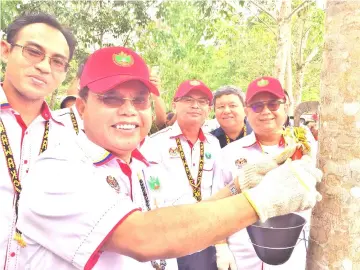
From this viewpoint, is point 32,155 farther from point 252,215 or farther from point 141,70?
point 252,215

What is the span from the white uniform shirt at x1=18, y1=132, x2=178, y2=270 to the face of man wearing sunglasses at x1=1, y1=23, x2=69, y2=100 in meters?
1.31

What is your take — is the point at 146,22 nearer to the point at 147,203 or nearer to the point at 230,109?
the point at 230,109

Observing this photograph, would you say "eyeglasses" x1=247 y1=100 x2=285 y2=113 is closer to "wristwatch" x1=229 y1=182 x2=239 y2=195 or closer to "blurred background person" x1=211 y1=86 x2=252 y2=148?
"blurred background person" x1=211 y1=86 x2=252 y2=148

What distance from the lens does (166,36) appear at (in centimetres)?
1053

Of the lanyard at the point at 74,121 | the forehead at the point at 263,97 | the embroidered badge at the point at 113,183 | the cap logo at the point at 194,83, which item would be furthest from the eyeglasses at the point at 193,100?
the embroidered badge at the point at 113,183

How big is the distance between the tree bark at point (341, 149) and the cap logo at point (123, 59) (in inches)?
41.7

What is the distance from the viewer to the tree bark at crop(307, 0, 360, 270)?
183cm

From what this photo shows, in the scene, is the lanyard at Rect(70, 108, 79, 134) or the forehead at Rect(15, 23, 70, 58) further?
the lanyard at Rect(70, 108, 79, 134)

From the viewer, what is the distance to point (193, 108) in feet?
14.2

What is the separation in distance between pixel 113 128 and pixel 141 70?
1.11 ft

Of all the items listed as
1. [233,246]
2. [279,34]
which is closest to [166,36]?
[279,34]

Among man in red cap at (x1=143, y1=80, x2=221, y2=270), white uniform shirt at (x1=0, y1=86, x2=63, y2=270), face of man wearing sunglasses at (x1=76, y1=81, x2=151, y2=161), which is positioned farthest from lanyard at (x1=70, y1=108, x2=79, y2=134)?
face of man wearing sunglasses at (x1=76, y1=81, x2=151, y2=161)

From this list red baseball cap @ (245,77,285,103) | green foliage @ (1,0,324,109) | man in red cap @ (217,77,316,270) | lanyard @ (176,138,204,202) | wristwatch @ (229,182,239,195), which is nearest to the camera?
wristwatch @ (229,182,239,195)

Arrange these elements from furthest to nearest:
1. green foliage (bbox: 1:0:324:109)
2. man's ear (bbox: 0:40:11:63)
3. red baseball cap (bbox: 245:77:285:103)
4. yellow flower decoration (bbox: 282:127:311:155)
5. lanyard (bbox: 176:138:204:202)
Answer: green foliage (bbox: 1:0:324:109)
lanyard (bbox: 176:138:204:202)
red baseball cap (bbox: 245:77:285:103)
man's ear (bbox: 0:40:11:63)
yellow flower decoration (bbox: 282:127:311:155)
